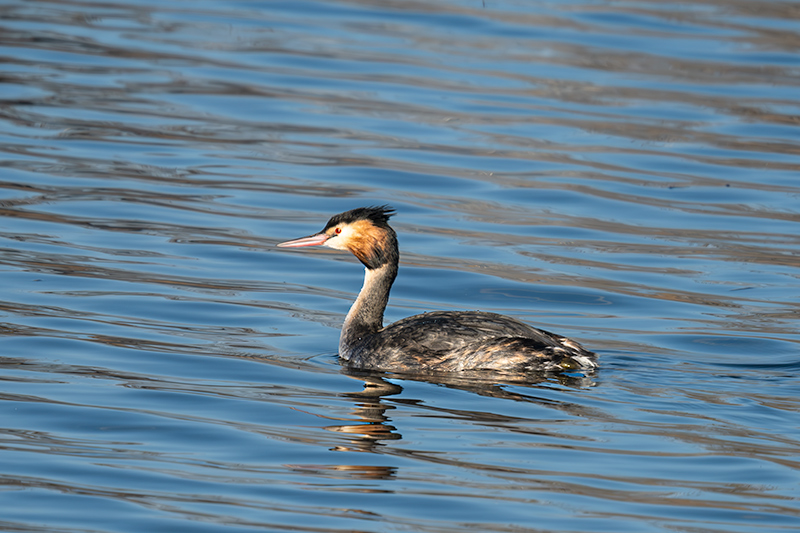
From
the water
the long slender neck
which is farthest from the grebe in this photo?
the water

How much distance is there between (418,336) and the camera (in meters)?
8.96

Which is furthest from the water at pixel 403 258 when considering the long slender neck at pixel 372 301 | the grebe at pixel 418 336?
the long slender neck at pixel 372 301

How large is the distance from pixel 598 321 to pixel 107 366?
405 centimetres

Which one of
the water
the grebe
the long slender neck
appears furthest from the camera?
the long slender neck

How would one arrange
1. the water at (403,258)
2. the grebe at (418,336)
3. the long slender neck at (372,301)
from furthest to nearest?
the long slender neck at (372,301) → the grebe at (418,336) → the water at (403,258)

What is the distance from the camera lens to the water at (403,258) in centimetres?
673

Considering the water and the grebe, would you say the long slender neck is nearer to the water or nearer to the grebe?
the grebe

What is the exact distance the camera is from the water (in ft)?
22.1

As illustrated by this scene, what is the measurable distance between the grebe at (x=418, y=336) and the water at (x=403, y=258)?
0.62 feet

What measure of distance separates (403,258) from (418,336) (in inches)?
140

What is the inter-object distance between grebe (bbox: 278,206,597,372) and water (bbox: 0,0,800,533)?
0.62ft

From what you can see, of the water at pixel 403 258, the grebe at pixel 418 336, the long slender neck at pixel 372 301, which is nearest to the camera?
the water at pixel 403 258

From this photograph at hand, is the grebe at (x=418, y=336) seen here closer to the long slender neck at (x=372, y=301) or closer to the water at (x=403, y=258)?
the long slender neck at (x=372, y=301)

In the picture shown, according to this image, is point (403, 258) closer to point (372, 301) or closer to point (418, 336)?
point (372, 301)
